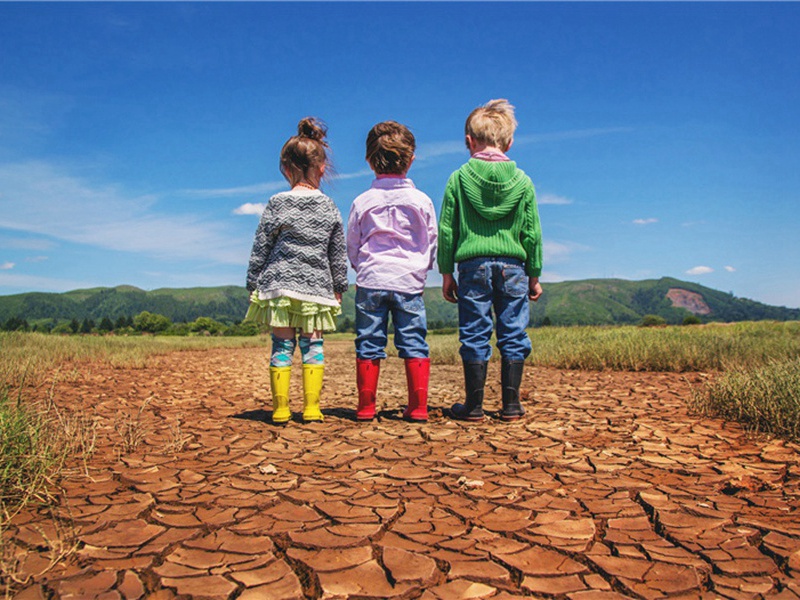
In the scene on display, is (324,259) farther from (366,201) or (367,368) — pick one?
(367,368)

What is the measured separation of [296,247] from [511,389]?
6.67 ft

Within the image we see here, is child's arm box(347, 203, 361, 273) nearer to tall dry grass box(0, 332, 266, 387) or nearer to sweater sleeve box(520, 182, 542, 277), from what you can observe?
sweater sleeve box(520, 182, 542, 277)

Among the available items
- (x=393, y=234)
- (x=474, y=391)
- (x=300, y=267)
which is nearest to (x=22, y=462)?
(x=300, y=267)

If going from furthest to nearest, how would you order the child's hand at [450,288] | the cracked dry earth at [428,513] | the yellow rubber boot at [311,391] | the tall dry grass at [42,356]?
the tall dry grass at [42,356] → the child's hand at [450,288] → the yellow rubber boot at [311,391] → the cracked dry earth at [428,513]

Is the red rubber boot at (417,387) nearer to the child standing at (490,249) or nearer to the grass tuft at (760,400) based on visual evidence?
the child standing at (490,249)

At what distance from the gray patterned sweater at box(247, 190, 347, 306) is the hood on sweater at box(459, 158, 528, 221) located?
109 centimetres

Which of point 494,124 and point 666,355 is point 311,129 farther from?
point 666,355

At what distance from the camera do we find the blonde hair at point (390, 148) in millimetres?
4410

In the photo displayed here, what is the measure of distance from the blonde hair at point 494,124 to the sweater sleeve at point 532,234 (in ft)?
1.44

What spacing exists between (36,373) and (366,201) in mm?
4954

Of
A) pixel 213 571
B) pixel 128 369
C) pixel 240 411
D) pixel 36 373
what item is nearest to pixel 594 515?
pixel 213 571

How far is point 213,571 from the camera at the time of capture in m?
1.91

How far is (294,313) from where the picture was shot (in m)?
4.35

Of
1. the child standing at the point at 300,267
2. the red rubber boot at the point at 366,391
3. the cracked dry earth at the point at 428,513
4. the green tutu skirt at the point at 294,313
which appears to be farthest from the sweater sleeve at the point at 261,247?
the cracked dry earth at the point at 428,513
